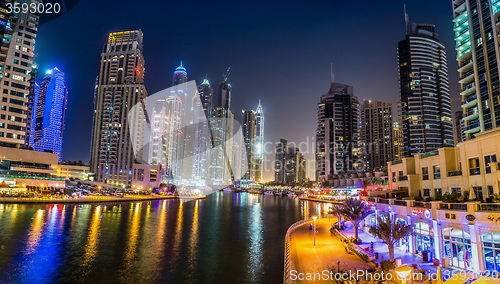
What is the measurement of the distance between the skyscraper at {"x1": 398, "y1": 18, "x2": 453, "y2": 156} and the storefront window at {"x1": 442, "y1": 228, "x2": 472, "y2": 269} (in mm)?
123885

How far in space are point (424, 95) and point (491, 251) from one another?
442 ft

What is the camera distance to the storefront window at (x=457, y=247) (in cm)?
2008

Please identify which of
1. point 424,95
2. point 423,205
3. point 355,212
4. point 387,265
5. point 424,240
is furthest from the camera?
point 424,95

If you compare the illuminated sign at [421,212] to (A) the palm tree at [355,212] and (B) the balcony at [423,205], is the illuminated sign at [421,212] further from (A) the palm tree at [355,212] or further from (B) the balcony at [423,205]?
(A) the palm tree at [355,212]

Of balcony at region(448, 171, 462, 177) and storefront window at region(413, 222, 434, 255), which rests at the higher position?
balcony at region(448, 171, 462, 177)

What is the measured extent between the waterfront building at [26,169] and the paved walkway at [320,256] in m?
87.5

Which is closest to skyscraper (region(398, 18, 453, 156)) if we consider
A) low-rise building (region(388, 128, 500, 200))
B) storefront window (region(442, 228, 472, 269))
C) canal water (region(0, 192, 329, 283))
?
low-rise building (region(388, 128, 500, 200))

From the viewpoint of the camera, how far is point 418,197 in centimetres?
3425

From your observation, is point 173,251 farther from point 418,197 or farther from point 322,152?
point 322,152

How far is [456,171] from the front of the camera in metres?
30.5

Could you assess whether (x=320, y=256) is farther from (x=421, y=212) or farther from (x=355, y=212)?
(x=355, y=212)

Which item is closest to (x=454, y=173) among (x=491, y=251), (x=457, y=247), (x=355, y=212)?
(x=355, y=212)

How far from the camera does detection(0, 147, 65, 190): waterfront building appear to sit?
85.1 metres

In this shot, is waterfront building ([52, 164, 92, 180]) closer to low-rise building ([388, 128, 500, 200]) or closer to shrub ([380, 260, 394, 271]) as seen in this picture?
low-rise building ([388, 128, 500, 200])
